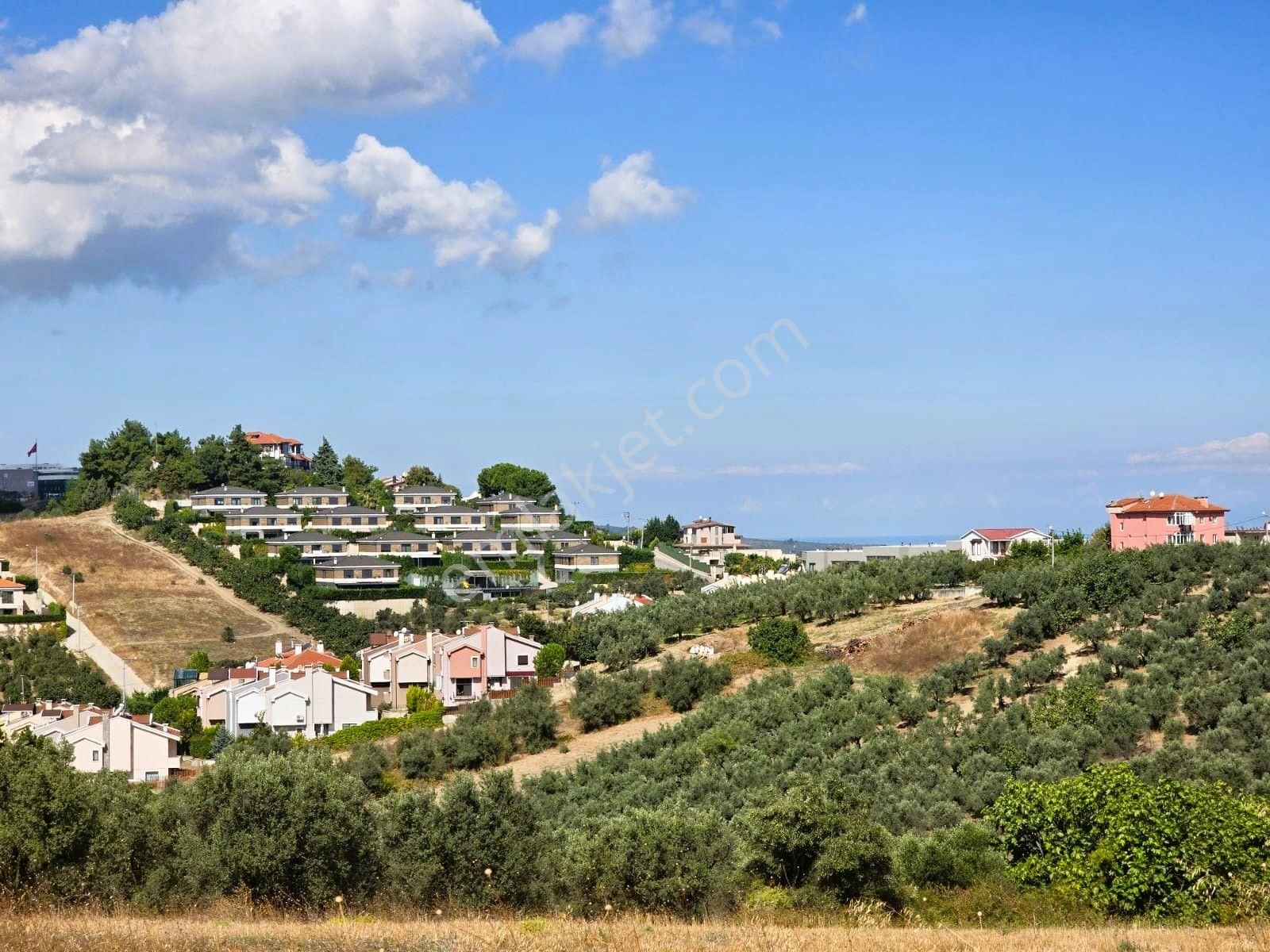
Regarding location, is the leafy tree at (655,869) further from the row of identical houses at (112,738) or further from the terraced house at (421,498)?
the terraced house at (421,498)

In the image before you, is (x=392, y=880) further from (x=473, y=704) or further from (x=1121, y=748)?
(x=473, y=704)

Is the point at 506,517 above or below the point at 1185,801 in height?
above

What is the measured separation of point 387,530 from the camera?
87.8 metres

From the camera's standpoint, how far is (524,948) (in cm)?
1030

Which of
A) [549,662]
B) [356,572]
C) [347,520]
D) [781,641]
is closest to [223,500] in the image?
[347,520]

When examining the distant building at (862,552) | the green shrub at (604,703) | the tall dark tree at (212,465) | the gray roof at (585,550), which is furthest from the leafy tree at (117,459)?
the green shrub at (604,703)

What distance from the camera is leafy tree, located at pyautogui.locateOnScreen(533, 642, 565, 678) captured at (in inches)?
2137

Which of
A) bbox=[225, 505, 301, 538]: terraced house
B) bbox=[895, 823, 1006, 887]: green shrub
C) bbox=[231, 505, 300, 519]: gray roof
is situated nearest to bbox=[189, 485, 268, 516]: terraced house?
bbox=[231, 505, 300, 519]: gray roof

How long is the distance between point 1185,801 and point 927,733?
14.0m

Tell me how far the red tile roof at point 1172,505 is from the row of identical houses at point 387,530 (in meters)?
31.0

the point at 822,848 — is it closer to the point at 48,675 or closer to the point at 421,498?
the point at 48,675

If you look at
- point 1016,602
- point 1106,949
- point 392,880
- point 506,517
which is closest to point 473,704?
point 1016,602

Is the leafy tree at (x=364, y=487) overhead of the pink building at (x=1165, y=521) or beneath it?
overhead

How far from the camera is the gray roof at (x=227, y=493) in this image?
87.9 m
